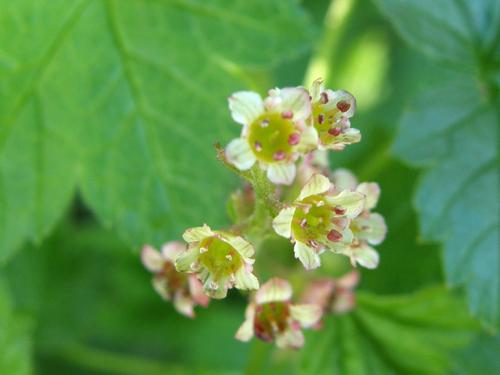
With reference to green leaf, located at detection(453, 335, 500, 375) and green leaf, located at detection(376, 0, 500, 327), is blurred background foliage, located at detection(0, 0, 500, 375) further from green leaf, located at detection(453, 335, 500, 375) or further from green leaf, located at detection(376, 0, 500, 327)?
green leaf, located at detection(453, 335, 500, 375)

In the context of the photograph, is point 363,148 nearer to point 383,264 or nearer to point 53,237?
point 383,264

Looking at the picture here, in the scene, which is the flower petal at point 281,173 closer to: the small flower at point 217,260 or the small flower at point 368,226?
the small flower at point 217,260

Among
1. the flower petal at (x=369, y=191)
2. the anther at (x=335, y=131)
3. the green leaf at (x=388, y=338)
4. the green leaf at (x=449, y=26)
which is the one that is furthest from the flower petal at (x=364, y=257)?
the green leaf at (x=449, y=26)

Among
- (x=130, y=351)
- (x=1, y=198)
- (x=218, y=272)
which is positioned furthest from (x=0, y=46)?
(x=130, y=351)

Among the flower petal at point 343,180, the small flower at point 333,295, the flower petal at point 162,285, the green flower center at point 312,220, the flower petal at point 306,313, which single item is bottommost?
the flower petal at point 306,313

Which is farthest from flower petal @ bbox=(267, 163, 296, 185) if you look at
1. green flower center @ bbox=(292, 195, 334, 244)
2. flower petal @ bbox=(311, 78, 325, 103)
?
flower petal @ bbox=(311, 78, 325, 103)
